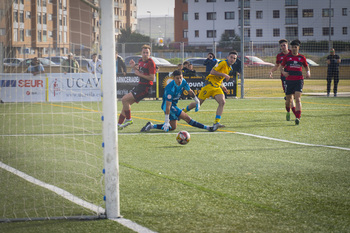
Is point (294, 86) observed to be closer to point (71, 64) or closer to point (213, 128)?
point (213, 128)

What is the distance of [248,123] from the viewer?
1233 cm

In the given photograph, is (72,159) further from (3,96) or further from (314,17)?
(314,17)

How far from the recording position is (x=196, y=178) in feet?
19.6

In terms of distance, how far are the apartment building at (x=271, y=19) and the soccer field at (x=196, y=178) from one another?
58.4 meters

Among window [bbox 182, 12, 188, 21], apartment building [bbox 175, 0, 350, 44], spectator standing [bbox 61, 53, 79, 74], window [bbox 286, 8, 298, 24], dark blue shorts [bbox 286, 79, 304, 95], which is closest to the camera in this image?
dark blue shorts [bbox 286, 79, 304, 95]

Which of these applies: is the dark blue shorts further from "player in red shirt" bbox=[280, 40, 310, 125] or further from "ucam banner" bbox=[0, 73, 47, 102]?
"ucam banner" bbox=[0, 73, 47, 102]

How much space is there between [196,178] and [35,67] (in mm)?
13219

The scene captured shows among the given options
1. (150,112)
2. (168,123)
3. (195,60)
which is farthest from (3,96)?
(195,60)

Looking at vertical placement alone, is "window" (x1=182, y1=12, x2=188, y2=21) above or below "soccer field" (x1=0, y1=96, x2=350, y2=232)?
above

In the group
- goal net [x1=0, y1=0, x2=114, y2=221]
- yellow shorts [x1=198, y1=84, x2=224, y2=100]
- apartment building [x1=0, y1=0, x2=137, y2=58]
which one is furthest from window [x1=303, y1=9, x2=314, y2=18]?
apartment building [x1=0, y1=0, x2=137, y2=58]

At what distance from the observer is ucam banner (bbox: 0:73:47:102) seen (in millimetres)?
18766

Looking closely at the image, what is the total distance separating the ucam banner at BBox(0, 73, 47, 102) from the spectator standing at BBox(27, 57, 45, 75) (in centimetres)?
21

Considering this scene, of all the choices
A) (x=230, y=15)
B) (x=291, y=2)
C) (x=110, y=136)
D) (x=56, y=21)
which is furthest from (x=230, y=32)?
(x=110, y=136)

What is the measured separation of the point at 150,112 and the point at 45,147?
737 cm
